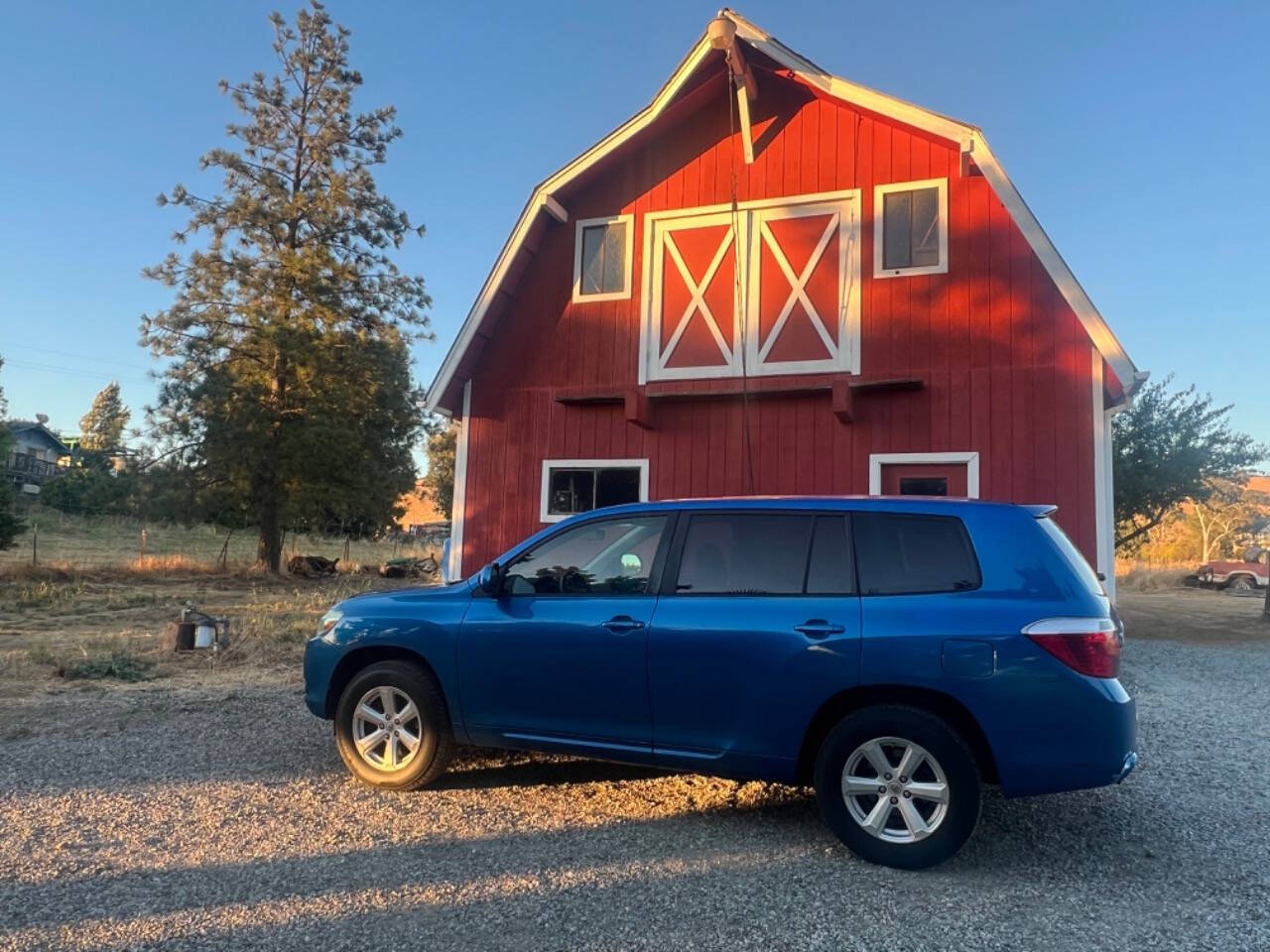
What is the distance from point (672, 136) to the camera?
1111cm

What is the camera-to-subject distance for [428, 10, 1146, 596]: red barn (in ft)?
30.6

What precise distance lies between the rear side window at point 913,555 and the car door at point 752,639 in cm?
10

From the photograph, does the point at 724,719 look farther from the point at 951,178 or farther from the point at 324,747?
the point at 951,178

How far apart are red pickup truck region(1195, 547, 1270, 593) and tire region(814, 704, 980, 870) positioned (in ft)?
97.0

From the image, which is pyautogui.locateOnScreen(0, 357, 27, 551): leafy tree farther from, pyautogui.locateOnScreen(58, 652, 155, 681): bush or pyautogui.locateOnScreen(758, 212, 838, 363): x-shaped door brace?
pyautogui.locateOnScreen(758, 212, 838, 363): x-shaped door brace

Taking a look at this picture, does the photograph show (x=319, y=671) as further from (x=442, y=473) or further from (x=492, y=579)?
(x=442, y=473)

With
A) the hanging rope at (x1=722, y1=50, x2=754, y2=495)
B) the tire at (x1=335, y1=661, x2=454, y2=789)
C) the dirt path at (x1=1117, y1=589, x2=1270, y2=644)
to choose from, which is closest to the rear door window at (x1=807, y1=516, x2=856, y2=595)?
the tire at (x1=335, y1=661, x2=454, y2=789)

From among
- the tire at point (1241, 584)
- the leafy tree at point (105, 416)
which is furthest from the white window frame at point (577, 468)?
the leafy tree at point (105, 416)

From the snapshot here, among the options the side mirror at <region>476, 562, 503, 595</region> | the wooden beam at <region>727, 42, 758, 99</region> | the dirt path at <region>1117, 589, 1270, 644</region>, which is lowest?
the dirt path at <region>1117, 589, 1270, 644</region>

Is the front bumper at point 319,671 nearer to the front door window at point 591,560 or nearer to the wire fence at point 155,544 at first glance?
the front door window at point 591,560

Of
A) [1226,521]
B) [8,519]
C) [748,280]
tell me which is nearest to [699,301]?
[748,280]

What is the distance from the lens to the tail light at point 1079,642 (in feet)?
11.9

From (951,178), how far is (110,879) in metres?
10.2

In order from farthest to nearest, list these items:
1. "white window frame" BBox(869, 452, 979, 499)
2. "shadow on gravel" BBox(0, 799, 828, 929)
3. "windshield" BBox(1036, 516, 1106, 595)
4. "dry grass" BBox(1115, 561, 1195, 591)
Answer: "dry grass" BBox(1115, 561, 1195, 591)
"white window frame" BBox(869, 452, 979, 499)
"windshield" BBox(1036, 516, 1106, 595)
"shadow on gravel" BBox(0, 799, 828, 929)
